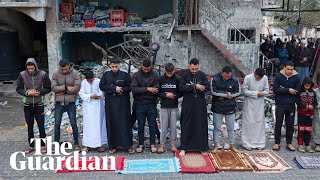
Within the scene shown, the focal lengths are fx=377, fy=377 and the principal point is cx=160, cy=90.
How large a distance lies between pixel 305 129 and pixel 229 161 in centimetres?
182

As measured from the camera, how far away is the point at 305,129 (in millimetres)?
7801

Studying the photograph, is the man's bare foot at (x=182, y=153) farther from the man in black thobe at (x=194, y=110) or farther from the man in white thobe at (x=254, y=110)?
the man in white thobe at (x=254, y=110)

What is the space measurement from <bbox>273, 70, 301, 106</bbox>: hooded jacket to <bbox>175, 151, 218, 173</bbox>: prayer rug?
6.29 ft

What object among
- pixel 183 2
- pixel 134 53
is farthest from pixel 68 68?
pixel 183 2

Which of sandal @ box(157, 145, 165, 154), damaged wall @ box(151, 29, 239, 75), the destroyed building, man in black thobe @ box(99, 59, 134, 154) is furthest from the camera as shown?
damaged wall @ box(151, 29, 239, 75)

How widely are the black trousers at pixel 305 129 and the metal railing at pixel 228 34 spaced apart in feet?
21.8

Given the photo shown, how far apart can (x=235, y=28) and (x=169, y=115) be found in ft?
23.8

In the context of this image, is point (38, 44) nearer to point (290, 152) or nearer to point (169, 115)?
point (169, 115)

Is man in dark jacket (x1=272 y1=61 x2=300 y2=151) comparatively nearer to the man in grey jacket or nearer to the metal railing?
the man in grey jacket

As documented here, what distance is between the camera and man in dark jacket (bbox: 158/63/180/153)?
7465 millimetres

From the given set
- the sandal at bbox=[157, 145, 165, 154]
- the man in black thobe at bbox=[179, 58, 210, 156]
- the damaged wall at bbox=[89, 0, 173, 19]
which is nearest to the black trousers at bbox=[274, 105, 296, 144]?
the man in black thobe at bbox=[179, 58, 210, 156]

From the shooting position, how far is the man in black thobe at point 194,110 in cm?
740

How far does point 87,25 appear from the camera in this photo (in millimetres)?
14273

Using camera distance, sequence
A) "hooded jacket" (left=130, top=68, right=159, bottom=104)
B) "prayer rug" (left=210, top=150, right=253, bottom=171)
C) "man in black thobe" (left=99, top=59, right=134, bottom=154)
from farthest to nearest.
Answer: "man in black thobe" (left=99, top=59, right=134, bottom=154) → "hooded jacket" (left=130, top=68, right=159, bottom=104) → "prayer rug" (left=210, top=150, right=253, bottom=171)
